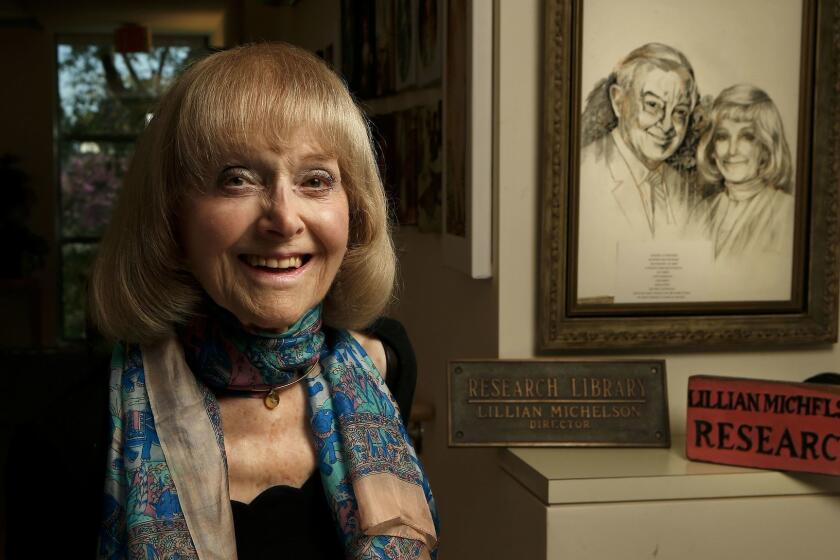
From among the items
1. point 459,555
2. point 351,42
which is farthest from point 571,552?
point 351,42

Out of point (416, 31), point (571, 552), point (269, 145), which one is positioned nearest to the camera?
point (269, 145)

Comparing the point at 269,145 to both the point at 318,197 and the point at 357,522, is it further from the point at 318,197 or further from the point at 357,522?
the point at 357,522

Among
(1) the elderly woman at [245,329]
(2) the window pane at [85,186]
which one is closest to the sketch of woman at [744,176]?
(1) the elderly woman at [245,329]

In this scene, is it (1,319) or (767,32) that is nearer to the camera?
(767,32)

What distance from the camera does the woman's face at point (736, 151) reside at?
2.30 m

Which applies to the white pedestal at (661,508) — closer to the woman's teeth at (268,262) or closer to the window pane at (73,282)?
the woman's teeth at (268,262)

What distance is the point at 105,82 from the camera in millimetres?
8727

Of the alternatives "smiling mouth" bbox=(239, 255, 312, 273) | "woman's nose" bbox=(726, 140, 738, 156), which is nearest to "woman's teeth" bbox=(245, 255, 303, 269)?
"smiling mouth" bbox=(239, 255, 312, 273)

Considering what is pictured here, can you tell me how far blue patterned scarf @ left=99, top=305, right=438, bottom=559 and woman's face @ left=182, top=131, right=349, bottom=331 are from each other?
61 millimetres

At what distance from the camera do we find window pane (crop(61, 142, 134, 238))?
28.5 feet

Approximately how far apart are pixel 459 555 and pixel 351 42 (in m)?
1.93

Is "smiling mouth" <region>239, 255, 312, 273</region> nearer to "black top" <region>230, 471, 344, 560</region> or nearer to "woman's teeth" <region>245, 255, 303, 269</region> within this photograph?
"woman's teeth" <region>245, 255, 303, 269</region>

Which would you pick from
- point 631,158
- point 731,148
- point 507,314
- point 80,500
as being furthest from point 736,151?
point 80,500

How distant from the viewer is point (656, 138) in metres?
2.27
